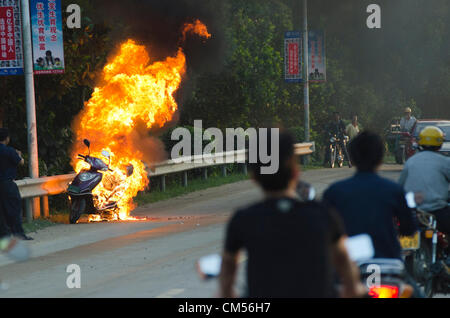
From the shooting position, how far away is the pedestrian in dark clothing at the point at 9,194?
47.3 ft

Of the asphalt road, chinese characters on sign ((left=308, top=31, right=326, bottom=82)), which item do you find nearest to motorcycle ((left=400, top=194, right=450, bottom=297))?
the asphalt road

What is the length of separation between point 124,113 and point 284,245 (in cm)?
1516

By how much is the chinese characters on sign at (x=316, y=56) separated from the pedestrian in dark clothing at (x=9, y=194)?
66.1ft

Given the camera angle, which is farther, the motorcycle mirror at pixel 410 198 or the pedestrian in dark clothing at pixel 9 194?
the pedestrian in dark clothing at pixel 9 194

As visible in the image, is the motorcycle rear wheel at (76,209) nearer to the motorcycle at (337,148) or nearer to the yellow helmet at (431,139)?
the yellow helmet at (431,139)

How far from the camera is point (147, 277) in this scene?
10.8 meters

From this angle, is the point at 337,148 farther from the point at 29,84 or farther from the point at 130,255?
the point at 130,255

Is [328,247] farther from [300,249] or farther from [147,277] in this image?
[147,277]

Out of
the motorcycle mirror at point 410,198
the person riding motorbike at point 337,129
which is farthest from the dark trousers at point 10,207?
the person riding motorbike at point 337,129

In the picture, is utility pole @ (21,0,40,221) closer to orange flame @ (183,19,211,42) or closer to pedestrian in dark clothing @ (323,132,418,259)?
orange flame @ (183,19,211,42)

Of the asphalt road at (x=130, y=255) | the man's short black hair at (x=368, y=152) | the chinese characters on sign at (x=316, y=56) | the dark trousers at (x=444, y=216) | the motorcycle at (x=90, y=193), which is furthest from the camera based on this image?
the chinese characters on sign at (x=316, y=56)

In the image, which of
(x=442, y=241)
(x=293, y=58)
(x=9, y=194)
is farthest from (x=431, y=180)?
(x=293, y=58)

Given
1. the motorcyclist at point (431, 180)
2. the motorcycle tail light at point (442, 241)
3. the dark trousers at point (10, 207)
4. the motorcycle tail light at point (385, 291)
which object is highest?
the motorcyclist at point (431, 180)
